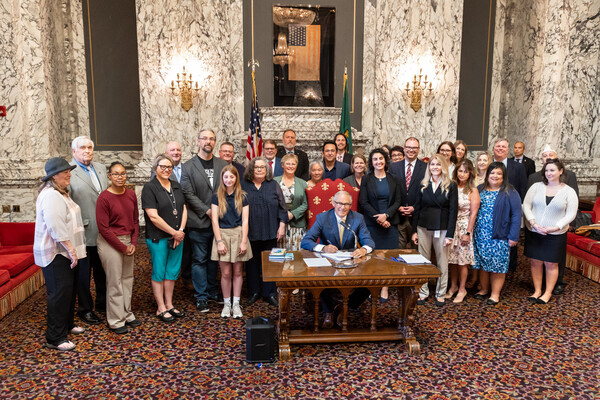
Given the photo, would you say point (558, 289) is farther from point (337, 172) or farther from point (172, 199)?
point (172, 199)

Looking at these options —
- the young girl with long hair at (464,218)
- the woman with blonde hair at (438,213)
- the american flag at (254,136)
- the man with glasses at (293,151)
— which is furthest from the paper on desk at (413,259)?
the american flag at (254,136)

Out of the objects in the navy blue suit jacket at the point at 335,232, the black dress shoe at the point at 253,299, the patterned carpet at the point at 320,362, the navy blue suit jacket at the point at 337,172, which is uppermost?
the navy blue suit jacket at the point at 337,172

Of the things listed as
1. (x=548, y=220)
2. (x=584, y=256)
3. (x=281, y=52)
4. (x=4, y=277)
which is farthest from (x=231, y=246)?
(x=281, y=52)

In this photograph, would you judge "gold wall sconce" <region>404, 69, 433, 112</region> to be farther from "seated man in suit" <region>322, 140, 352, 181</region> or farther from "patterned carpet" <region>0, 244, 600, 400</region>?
"patterned carpet" <region>0, 244, 600, 400</region>

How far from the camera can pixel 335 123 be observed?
889 centimetres

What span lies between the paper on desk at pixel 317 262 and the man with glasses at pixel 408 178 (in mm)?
1629

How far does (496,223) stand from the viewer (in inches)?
207

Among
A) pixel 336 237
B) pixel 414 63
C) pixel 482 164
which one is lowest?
pixel 336 237

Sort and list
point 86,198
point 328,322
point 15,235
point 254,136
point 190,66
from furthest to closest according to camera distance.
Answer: point 190,66 → point 254,136 → point 15,235 → point 86,198 → point 328,322

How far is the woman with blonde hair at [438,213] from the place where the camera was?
5156 mm

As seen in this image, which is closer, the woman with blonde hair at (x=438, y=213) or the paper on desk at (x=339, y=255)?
the paper on desk at (x=339, y=255)

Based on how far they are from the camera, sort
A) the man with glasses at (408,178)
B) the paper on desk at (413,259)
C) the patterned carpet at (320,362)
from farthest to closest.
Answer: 1. the man with glasses at (408,178)
2. the paper on desk at (413,259)
3. the patterned carpet at (320,362)

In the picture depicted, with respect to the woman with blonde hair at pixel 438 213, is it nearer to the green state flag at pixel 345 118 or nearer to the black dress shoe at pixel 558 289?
the black dress shoe at pixel 558 289

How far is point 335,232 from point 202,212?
1.55 meters
